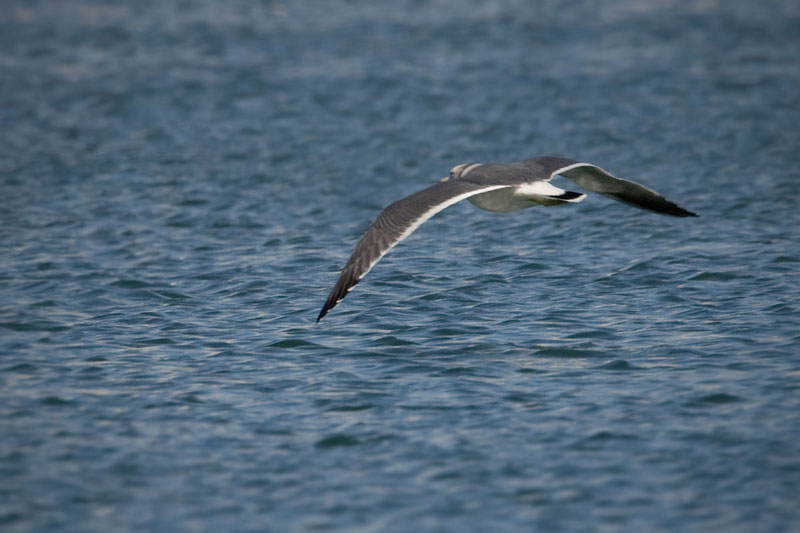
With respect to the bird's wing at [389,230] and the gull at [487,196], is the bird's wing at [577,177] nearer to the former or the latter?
the gull at [487,196]

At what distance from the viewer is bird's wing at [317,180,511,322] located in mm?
9242

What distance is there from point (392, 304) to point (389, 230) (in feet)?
6.86

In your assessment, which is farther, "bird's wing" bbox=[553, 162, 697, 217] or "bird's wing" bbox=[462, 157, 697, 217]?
"bird's wing" bbox=[553, 162, 697, 217]

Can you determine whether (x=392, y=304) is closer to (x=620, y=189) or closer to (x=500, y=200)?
(x=500, y=200)

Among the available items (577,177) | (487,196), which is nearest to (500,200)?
(487,196)

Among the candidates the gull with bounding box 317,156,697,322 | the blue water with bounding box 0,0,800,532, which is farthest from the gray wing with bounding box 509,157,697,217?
the blue water with bounding box 0,0,800,532

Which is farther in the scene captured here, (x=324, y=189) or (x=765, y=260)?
(x=324, y=189)

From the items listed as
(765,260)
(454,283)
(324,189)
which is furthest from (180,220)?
(765,260)

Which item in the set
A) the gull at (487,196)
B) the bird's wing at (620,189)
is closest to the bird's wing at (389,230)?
the gull at (487,196)

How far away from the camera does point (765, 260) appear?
1231 cm

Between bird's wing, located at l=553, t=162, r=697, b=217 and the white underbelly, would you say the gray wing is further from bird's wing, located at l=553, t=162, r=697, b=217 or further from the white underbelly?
the white underbelly

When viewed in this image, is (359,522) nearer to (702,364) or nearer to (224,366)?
(224,366)

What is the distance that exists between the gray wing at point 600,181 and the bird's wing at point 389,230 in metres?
1.16

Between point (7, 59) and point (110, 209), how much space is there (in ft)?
40.5
